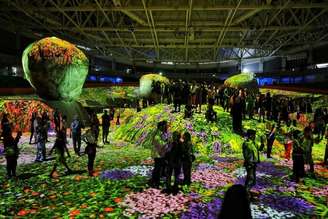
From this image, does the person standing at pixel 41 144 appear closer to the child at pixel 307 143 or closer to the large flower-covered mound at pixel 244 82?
the child at pixel 307 143

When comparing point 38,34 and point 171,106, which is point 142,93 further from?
point 38,34

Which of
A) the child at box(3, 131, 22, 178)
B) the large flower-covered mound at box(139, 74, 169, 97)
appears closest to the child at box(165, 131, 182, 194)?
the child at box(3, 131, 22, 178)

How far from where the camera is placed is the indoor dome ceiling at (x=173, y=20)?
27.1 m

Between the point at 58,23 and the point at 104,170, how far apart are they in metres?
26.7

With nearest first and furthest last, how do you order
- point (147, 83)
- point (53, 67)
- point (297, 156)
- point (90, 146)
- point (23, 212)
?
point (23, 212) → point (297, 156) → point (90, 146) → point (53, 67) → point (147, 83)

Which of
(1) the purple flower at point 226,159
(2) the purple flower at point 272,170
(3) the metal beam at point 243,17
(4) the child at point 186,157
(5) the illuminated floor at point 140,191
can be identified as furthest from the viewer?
(3) the metal beam at point 243,17

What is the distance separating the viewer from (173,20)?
3494 centimetres

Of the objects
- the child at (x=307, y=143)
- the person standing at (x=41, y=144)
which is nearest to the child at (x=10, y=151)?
the person standing at (x=41, y=144)

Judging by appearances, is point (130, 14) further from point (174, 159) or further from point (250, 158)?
point (250, 158)

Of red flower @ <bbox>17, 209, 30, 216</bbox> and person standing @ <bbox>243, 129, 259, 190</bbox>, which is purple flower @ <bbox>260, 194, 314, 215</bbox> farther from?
red flower @ <bbox>17, 209, 30, 216</bbox>

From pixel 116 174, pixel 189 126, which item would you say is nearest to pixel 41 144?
pixel 116 174

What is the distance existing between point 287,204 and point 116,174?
16.7 ft

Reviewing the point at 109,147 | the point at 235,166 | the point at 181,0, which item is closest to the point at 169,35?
the point at 181,0

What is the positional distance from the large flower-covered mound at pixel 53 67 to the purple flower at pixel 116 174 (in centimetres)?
951
